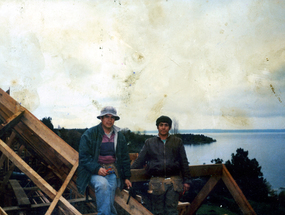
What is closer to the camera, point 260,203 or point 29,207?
point 29,207

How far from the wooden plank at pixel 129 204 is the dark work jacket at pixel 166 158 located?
16.8 inches

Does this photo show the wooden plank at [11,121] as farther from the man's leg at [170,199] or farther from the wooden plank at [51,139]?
the man's leg at [170,199]

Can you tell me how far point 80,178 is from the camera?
2.87 metres

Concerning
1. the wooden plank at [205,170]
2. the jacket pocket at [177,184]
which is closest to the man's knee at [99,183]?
the jacket pocket at [177,184]

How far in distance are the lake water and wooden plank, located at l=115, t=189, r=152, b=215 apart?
2.35 m

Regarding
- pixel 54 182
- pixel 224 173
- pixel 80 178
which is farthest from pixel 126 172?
pixel 54 182

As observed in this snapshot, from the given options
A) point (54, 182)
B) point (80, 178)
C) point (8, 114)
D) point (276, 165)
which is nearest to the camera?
point (80, 178)

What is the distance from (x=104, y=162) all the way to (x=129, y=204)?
71 cm

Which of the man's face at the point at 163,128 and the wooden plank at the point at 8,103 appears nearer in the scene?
the man's face at the point at 163,128

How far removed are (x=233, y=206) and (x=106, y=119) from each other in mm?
4780

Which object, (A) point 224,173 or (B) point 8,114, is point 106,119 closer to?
(A) point 224,173

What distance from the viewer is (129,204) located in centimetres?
314

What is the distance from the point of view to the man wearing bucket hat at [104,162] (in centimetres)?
282

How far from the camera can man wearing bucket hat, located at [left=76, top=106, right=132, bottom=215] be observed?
111 inches
